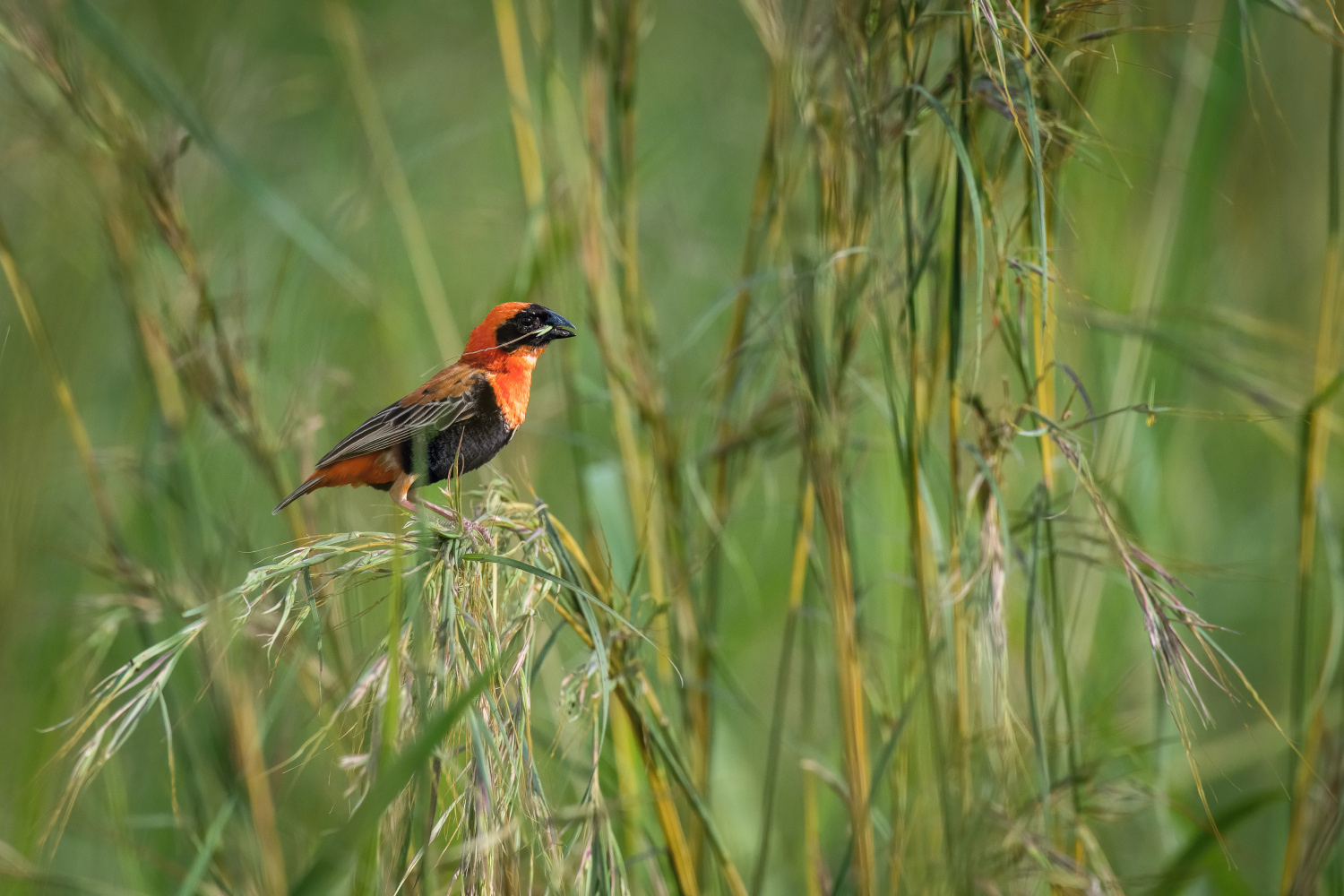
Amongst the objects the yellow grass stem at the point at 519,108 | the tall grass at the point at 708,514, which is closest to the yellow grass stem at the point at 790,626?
the tall grass at the point at 708,514

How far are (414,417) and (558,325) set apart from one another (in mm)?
280

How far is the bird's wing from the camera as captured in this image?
1.45 m

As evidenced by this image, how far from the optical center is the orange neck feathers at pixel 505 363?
5.23ft

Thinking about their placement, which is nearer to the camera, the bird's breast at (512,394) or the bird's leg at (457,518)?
the bird's leg at (457,518)

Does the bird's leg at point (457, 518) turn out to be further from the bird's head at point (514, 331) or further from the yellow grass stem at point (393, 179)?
the yellow grass stem at point (393, 179)

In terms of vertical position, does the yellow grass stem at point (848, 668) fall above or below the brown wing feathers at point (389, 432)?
below

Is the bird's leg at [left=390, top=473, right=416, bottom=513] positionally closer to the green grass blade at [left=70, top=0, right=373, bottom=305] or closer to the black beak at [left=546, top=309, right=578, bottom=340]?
the black beak at [left=546, top=309, right=578, bottom=340]

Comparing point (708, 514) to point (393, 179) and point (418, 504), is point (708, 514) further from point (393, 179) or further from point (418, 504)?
point (393, 179)

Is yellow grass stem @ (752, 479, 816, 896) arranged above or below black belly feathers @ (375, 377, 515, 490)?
below

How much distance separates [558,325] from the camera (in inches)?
64.1

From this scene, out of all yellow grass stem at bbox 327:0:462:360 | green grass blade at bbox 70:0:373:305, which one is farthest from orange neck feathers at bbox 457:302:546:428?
yellow grass stem at bbox 327:0:462:360

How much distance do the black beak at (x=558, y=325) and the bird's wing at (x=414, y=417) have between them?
15 cm

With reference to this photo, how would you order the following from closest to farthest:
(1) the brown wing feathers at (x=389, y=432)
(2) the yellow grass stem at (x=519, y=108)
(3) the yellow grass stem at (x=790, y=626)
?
1. (1) the brown wing feathers at (x=389, y=432)
2. (3) the yellow grass stem at (x=790, y=626)
3. (2) the yellow grass stem at (x=519, y=108)

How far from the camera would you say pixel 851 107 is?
158cm
